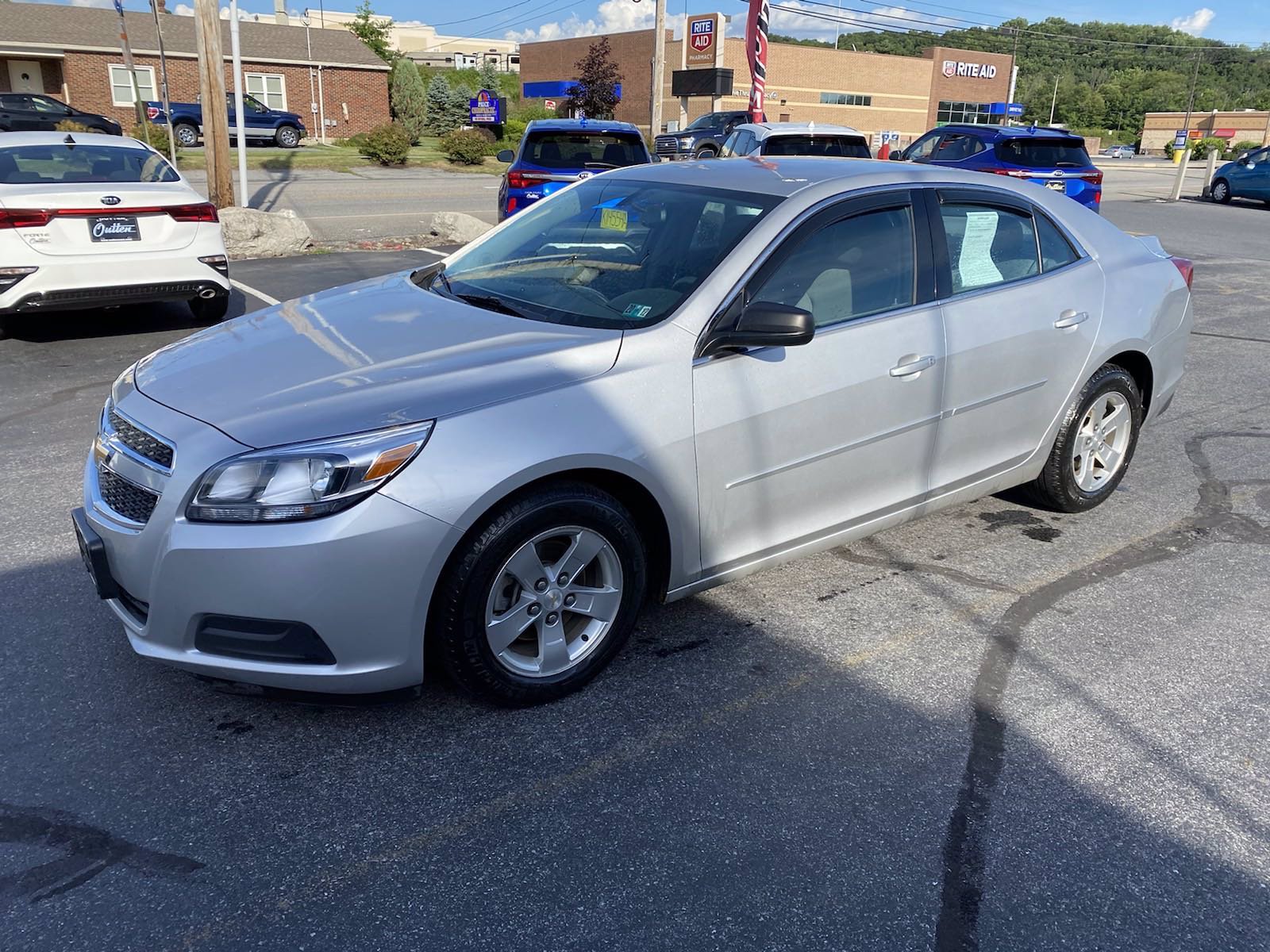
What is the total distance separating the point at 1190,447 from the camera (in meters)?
6.38

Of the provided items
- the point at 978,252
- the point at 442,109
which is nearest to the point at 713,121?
the point at 442,109

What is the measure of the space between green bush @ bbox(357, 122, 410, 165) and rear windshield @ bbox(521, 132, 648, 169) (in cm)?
2047

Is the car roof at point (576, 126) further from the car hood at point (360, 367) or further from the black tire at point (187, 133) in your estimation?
the black tire at point (187, 133)

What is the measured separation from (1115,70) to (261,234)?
127 m

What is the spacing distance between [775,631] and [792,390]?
3.07 ft

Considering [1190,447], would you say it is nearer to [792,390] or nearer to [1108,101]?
[792,390]

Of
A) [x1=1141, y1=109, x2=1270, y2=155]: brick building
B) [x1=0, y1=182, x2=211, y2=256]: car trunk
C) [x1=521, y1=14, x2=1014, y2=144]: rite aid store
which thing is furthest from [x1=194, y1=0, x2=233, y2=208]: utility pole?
[x1=1141, y1=109, x2=1270, y2=155]: brick building

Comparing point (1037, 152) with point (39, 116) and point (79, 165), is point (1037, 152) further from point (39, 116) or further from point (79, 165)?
point (39, 116)

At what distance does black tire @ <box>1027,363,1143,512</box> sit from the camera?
4.86 meters

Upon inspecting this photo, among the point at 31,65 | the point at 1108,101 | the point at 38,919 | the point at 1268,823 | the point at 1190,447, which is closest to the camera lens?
the point at 38,919

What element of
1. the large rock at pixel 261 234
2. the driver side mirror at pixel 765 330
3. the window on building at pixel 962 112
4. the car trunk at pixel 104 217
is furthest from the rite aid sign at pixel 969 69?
the driver side mirror at pixel 765 330

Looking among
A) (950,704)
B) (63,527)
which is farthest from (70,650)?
(950,704)

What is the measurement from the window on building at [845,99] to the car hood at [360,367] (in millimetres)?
68484

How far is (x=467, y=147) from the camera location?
32.1m
